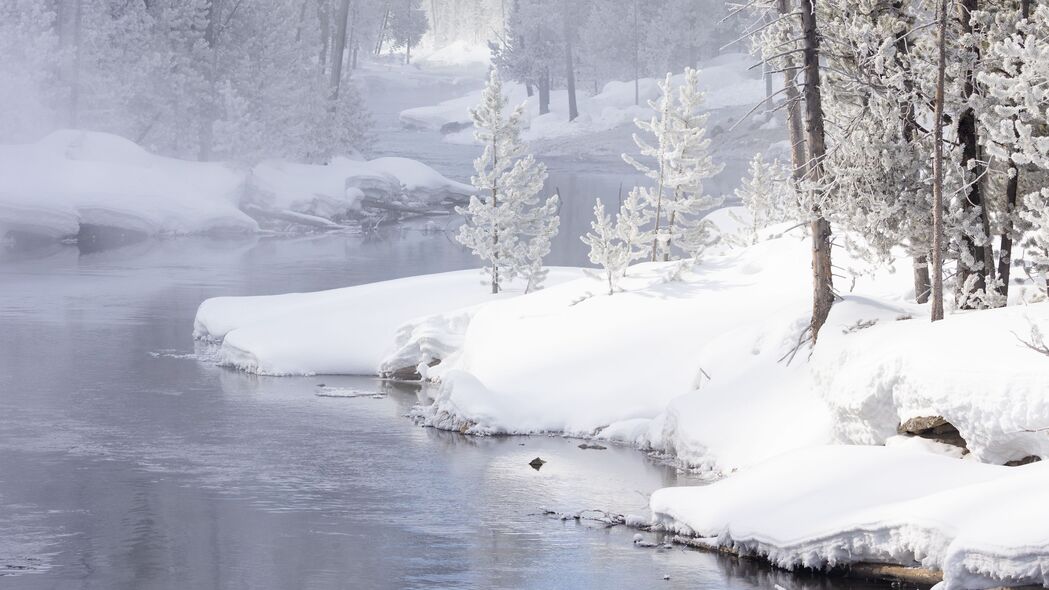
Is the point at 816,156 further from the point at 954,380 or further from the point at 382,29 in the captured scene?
the point at 382,29

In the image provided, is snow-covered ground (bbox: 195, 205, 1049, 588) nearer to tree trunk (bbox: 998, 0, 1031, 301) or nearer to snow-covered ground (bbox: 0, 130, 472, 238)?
tree trunk (bbox: 998, 0, 1031, 301)

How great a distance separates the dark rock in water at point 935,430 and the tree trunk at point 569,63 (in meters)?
86.7

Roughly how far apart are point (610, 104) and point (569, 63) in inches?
209

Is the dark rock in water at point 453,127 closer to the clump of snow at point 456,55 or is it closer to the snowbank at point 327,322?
the clump of snow at point 456,55

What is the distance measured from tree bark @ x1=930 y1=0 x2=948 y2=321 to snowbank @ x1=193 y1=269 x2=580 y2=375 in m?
15.5

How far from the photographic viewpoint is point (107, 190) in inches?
2320

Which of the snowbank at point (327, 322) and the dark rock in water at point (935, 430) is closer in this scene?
the dark rock in water at point (935, 430)

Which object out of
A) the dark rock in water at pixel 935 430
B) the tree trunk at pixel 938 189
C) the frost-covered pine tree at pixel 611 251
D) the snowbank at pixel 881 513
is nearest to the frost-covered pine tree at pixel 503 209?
the frost-covered pine tree at pixel 611 251

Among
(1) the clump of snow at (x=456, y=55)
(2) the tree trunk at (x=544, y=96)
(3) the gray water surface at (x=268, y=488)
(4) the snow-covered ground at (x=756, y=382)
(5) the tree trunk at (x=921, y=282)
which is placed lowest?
(3) the gray water surface at (x=268, y=488)

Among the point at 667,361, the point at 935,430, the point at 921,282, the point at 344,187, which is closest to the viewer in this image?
the point at 935,430

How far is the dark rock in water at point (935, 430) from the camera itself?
60.1ft

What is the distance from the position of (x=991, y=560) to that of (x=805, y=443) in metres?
7.02

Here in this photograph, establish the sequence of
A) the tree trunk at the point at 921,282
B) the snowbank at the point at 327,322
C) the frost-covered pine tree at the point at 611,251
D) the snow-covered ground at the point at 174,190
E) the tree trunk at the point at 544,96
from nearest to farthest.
Answer: the tree trunk at the point at 921,282 < the frost-covered pine tree at the point at 611,251 < the snowbank at the point at 327,322 < the snow-covered ground at the point at 174,190 < the tree trunk at the point at 544,96

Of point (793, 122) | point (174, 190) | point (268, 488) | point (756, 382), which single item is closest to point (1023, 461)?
point (756, 382)
